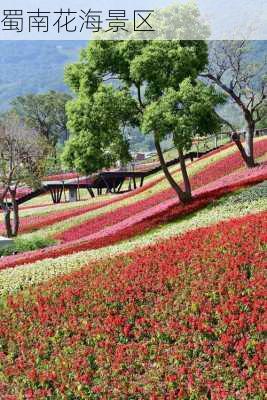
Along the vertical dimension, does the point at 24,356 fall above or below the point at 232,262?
below

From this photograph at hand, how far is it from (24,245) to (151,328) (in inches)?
920

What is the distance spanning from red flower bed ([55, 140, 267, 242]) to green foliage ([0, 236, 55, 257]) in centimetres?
284

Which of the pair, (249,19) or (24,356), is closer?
(24,356)

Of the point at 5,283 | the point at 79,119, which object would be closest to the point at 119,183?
Result: the point at 79,119

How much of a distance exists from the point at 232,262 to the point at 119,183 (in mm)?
71492

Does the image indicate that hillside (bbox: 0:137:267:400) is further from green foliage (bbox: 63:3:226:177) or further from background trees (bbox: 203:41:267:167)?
background trees (bbox: 203:41:267:167)

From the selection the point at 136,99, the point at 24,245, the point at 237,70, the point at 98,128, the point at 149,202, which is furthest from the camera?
the point at 237,70

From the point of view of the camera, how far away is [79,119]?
Answer: 3098 centimetres

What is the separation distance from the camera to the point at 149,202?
4616 cm

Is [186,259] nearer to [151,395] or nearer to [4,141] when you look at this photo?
[151,395]

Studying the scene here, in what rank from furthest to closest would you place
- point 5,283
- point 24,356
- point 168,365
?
point 5,283
point 24,356
point 168,365

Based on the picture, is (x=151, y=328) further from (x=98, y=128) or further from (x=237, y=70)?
(x=237, y=70)

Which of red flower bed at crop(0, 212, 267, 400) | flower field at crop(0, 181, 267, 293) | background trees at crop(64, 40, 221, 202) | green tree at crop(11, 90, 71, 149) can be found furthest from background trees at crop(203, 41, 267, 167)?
green tree at crop(11, 90, 71, 149)

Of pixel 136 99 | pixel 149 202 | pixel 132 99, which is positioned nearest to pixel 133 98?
pixel 132 99
